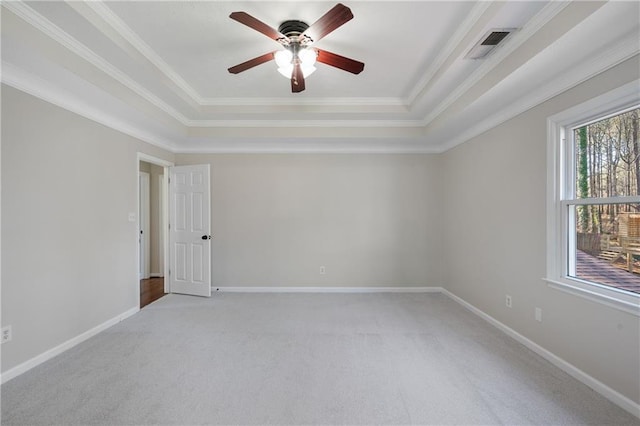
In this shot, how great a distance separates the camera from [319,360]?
8.09 feet

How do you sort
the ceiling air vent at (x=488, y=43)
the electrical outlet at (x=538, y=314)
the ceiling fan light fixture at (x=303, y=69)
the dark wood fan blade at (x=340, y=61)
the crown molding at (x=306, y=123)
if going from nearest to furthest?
the ceiling air vent at (x=488, y=43) < the dark wood fan blade at (x=340, y=61) < the ceiling fan light fixture at (x=303, y=69) < the electrical outlet at (x=538, y=314) < the crown molding at (x=306, y=123)

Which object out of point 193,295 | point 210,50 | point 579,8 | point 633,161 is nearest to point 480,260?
point 633,161

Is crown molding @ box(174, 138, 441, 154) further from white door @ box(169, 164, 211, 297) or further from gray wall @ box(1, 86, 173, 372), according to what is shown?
gray wall @ box(1, 86, 173, 372)

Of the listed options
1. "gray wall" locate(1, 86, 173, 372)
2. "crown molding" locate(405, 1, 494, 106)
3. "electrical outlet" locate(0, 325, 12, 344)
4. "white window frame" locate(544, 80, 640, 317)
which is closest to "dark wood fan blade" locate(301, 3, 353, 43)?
"crown molding" locate(405, 1, 494, 106)

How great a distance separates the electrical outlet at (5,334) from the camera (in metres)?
2.12

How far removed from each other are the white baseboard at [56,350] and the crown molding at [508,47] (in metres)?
4.54

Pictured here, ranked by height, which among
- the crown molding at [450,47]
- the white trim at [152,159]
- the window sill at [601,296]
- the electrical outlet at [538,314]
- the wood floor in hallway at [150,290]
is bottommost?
the wood floor in hallway at [150,290]

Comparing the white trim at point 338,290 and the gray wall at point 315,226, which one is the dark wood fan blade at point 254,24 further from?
the white trim at point 338,290

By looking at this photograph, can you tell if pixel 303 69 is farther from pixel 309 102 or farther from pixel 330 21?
pixel 309 102

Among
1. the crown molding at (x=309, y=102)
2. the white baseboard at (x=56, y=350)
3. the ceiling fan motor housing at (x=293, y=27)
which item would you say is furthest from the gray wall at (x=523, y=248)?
the white baseboard at (x=56, y=350)

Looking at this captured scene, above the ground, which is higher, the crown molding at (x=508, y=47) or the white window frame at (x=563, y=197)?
the crown molding at (x=508, y=47)

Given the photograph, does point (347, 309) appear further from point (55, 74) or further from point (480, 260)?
point (55, 74)

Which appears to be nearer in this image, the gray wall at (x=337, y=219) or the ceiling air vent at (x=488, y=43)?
the ceiling air vent at (x=488, y=43)

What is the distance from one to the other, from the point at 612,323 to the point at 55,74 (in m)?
4.52
